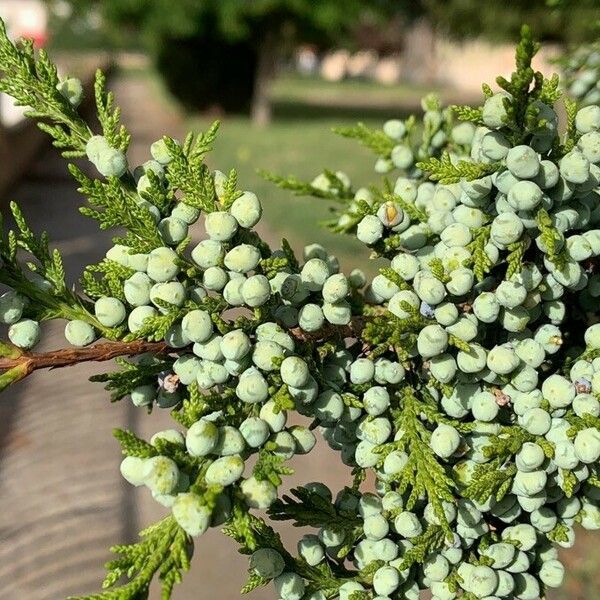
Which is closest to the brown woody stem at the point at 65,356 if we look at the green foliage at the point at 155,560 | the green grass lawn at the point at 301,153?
the green foliage at the point at 155,560

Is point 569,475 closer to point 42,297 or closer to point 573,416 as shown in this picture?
point 573,416

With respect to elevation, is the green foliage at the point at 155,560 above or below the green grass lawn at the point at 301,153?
A: above

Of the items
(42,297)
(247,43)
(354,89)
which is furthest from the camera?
(354,89)

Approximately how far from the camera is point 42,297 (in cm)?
106

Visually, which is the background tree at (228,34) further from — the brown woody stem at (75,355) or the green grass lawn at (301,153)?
the brown woody stem at (75,355)

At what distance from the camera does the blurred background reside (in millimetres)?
3623

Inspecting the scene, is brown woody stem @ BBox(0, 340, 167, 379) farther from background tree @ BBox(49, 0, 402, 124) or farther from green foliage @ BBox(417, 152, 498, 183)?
background tree @ BBox(49, 0, 402, 124)

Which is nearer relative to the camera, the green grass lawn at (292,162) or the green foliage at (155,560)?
the green foliage at (155,560)

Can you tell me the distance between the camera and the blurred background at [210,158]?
362cm

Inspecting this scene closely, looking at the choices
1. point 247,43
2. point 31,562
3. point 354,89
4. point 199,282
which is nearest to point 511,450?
point 199,282

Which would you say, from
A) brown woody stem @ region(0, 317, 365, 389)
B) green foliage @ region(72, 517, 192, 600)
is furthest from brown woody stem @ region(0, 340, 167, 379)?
green foliage @ region(72, 517, 192, 600)

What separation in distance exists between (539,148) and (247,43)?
19.6 metres

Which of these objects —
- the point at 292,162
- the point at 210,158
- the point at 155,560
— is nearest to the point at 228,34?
the point at 210,158

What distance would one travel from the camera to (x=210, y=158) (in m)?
13.9
